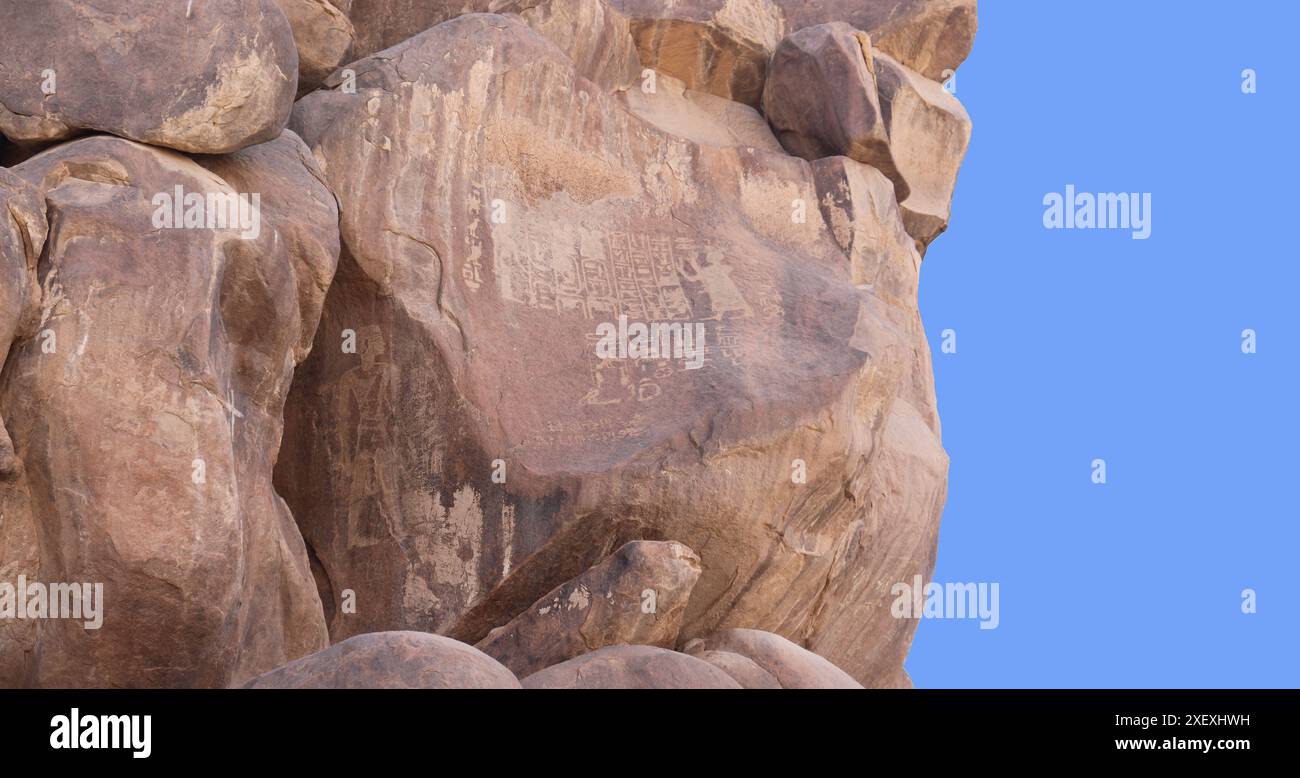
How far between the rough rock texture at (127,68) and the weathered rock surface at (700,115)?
4284mm

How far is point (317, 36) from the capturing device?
12141mm

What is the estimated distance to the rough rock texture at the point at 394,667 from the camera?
830cm

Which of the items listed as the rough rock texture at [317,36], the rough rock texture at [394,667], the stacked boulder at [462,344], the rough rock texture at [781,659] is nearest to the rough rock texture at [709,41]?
the stacked boulder at [462,344]

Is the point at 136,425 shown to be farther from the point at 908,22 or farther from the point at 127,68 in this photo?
the point at 908,22

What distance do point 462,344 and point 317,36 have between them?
2.10 meters

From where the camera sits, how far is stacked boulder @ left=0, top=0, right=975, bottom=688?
946cm

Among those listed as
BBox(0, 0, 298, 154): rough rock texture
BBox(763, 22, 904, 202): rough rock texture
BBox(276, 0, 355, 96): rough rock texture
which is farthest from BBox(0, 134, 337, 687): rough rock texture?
BBox(763, 22, 904, 202): rough rock texture

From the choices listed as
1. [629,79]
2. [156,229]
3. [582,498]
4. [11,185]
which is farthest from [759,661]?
[629,79]

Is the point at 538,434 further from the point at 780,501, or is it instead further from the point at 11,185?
the point at 11,185

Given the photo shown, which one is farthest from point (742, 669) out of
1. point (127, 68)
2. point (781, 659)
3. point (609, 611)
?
point (127, 68)

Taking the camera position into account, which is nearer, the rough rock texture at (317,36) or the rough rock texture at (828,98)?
the rough rock texture at (317,36)

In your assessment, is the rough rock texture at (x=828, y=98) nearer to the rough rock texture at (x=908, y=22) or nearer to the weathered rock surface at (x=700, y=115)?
the weathered rock surface at (x=700, y=115)

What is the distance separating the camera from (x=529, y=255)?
12.3 m

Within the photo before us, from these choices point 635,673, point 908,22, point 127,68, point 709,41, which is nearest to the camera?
point 635,673
